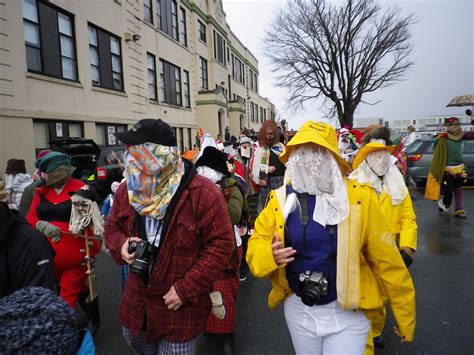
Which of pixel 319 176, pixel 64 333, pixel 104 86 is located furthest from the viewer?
pixel 104 86

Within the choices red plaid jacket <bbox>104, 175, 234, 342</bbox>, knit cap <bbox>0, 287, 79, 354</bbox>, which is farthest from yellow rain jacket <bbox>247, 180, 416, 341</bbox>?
knit cap <bbox>0, 287, 79, 354</bbox>

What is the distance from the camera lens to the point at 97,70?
48.8 ft

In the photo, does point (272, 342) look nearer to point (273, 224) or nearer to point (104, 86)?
point (273, 224)

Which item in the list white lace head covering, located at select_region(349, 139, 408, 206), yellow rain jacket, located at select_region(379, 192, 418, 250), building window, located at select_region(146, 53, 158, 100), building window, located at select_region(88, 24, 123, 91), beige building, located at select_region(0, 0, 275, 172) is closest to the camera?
yellow rain jacket, located at select_region(379, 192, 418, 250)

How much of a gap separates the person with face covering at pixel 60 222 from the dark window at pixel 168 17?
67.3 ft

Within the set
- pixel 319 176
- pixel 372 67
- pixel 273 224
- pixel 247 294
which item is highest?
pixel 372 67

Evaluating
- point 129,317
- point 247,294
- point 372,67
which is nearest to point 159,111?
point 372,67

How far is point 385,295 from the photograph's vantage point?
1.99 meters

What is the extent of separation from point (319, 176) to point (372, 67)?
2530 centimetres

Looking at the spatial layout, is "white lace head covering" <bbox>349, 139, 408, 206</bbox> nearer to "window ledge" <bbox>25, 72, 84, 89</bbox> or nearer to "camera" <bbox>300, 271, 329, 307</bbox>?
"camera" <bbox>300, 271, 329, 307</bbox>

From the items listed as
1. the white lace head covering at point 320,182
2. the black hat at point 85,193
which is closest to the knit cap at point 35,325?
the white lace head covering at point 320,182

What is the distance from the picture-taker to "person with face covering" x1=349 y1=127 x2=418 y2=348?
288 centimetres

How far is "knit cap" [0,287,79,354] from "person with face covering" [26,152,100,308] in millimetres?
1989

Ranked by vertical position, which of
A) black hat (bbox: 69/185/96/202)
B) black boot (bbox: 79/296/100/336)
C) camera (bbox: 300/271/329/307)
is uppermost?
black hat (bbox: 69/185/96/202)
